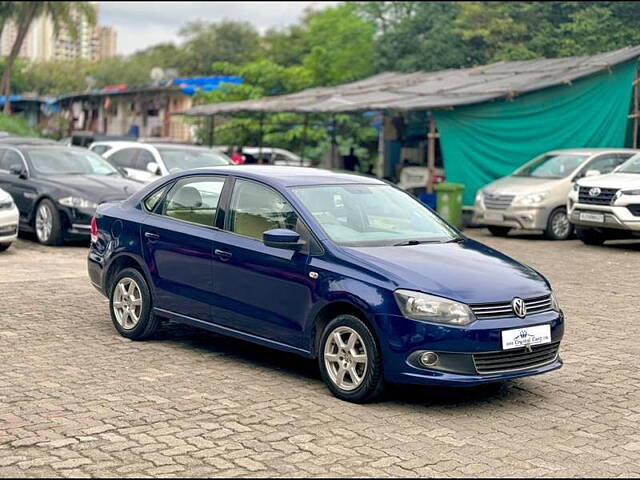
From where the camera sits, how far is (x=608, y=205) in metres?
16.6

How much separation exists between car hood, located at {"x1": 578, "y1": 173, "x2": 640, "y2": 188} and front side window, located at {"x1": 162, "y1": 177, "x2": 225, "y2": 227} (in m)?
9.92

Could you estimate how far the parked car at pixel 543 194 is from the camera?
18672 mm

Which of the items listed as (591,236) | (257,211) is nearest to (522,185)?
(591,236)

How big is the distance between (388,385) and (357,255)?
0.94 m

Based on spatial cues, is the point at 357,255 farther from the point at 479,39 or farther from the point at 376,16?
the point at 376,16

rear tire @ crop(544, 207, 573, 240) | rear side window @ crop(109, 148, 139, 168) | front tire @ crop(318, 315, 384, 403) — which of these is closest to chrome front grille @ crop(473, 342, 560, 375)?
front tire @ crop(318, 315, 384, 403)

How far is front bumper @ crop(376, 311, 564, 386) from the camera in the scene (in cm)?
658

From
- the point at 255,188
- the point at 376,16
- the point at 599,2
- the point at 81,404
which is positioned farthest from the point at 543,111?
the point at 376,16

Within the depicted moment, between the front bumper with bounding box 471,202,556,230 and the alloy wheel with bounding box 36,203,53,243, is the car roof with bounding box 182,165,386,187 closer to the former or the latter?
the alloy wheel with bounding box 36,203,53,243

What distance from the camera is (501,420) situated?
6.66 meters

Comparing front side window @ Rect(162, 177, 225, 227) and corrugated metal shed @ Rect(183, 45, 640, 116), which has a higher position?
Answer: corrugated metal shed @ Rect(183, 45, 640, 116)

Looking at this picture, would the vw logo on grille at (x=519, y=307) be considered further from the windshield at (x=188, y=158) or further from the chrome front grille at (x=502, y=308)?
the windshield at (x=188, y=158)

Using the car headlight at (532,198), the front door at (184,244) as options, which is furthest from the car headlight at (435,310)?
the car headlight at (532,198)

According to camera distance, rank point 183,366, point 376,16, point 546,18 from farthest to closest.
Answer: point 376,16 → point 546,18 → point 183,366
